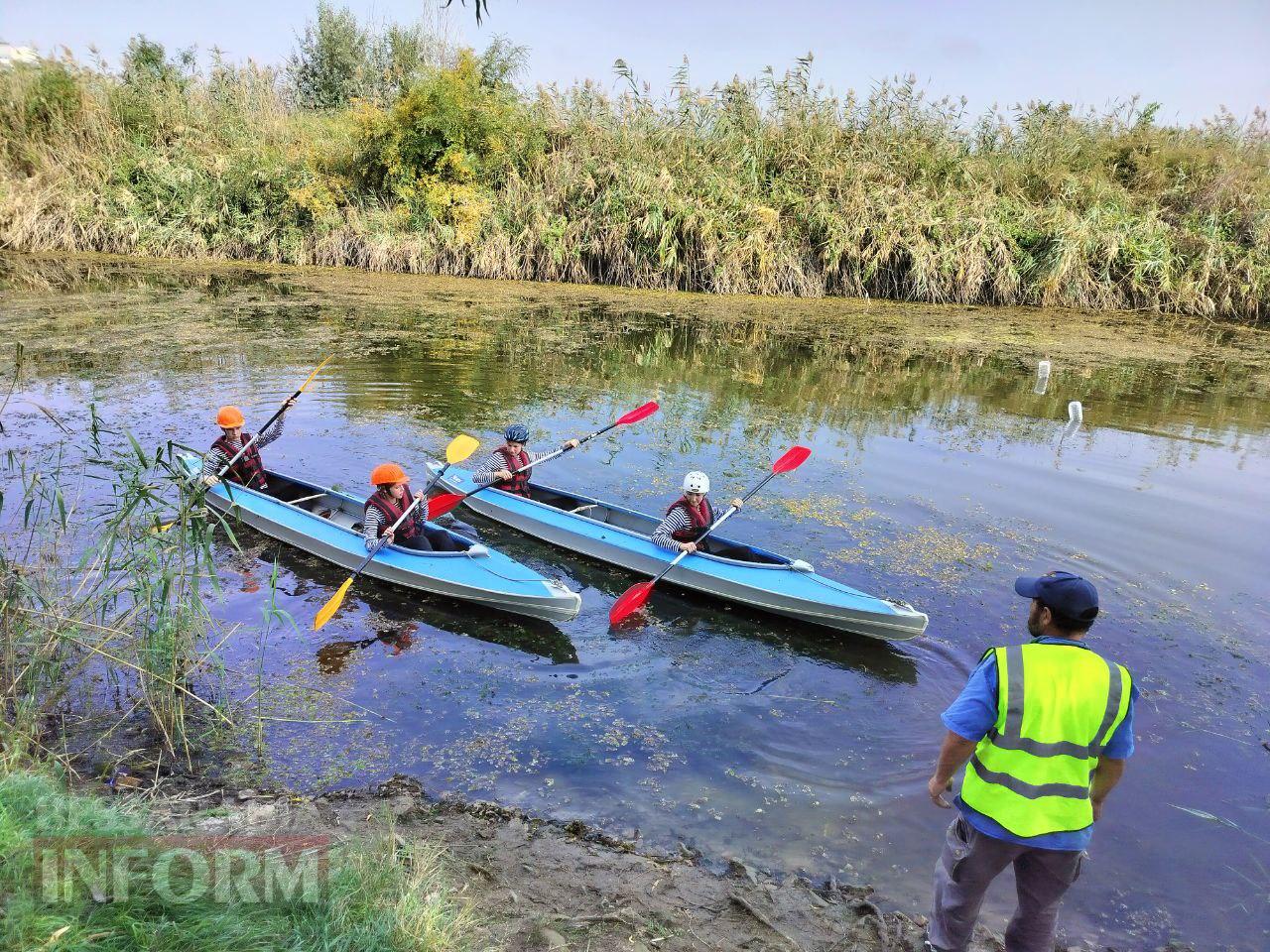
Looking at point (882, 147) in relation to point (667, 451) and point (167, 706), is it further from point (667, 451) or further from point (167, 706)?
point (167, 706)

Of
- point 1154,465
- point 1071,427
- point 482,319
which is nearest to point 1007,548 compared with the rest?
point 1154,465

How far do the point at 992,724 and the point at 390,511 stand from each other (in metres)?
4.78

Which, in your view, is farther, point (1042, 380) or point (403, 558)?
point (1042, 380)

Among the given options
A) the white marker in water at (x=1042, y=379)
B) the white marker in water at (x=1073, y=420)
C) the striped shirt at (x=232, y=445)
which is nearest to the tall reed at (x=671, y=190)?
the white marker in water at (x=1042, y=379)

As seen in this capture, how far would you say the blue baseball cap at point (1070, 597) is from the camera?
97.9 inches

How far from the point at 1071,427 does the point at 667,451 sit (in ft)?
17.2

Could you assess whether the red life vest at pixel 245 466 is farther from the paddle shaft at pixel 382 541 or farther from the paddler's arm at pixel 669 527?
the paddler's arm at pixel 669 527

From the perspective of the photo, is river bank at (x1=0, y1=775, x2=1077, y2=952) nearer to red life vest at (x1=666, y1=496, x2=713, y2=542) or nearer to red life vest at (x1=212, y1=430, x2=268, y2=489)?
red life vest at (x1=666, y1=496, x2=713, y2=542)

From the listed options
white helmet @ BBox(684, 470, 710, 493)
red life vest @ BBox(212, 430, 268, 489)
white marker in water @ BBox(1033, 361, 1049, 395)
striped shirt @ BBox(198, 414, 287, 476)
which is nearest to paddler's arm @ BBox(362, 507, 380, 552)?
striped shirt @ BBox(198, 414, 287, 476)

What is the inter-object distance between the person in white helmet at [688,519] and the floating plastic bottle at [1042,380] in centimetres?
746

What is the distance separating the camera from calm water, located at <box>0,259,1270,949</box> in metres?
4.08

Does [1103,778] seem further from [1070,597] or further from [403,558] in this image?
[403,558]

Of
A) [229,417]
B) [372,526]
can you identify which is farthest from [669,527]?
[229,417]

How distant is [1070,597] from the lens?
2504 mm
